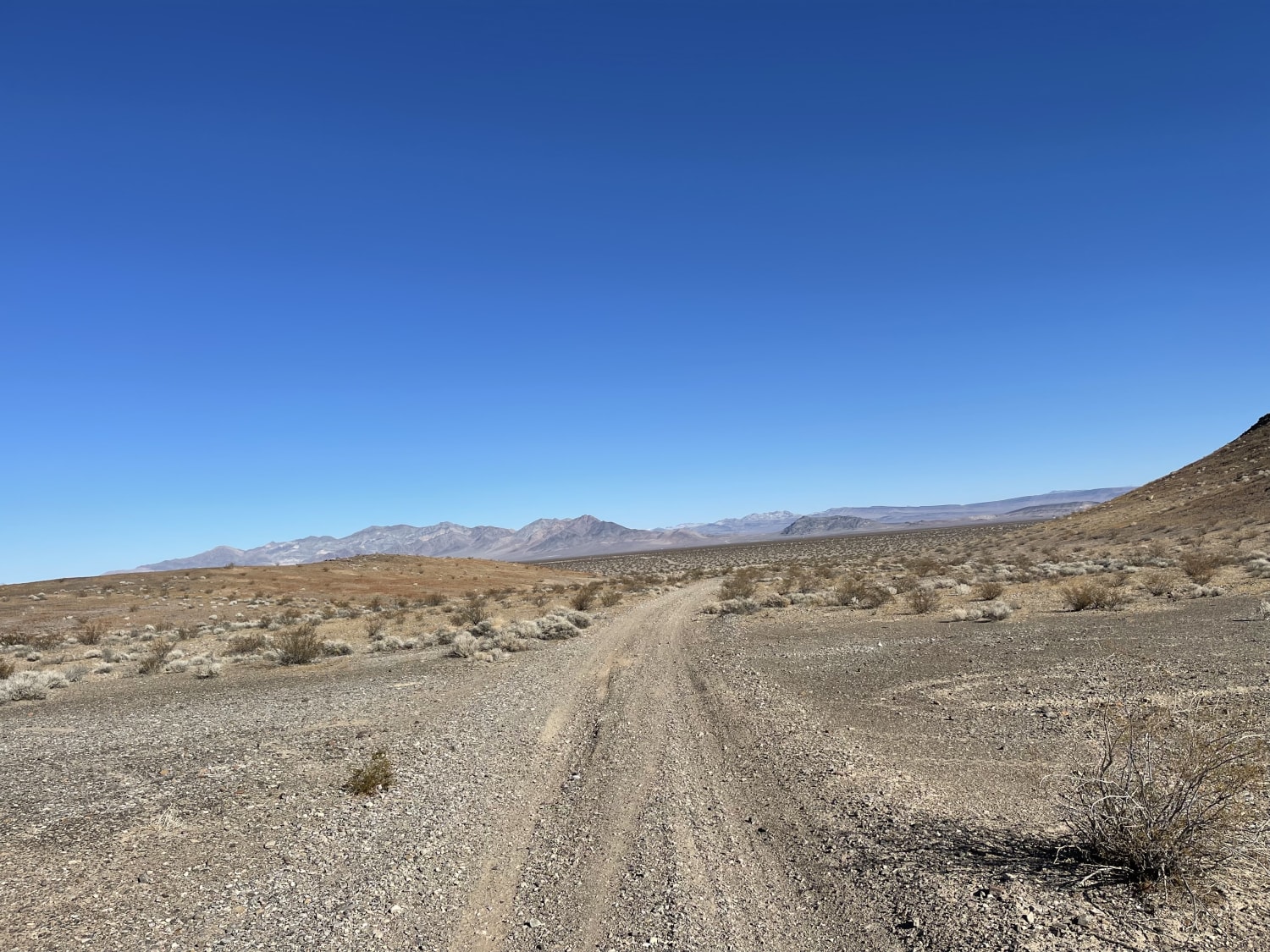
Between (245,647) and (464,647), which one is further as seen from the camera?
(245,647)

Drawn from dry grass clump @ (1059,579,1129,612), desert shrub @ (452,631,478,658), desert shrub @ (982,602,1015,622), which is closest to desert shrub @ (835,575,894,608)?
desert shrub @ (982,602,1015,622)

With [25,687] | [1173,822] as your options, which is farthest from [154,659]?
[1173,822]

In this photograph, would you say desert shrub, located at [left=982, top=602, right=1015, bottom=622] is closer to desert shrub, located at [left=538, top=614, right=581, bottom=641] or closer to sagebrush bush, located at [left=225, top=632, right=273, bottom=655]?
desert shrub, located at [left=538, top=614, right=581, bottom=641]

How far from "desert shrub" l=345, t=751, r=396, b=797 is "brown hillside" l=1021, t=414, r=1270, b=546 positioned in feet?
125

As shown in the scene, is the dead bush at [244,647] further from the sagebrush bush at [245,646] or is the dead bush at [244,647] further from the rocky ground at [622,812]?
the rocky ground at [622,812]

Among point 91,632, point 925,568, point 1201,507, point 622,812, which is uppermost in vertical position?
point 1201,507

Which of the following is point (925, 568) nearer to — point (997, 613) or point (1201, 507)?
point (1201, 507)

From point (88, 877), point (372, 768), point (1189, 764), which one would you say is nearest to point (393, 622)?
point (372, 768)

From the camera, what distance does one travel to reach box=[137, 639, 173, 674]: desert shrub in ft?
62.4

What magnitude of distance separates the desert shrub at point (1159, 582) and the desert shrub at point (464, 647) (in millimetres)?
20031

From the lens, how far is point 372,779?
323 inches

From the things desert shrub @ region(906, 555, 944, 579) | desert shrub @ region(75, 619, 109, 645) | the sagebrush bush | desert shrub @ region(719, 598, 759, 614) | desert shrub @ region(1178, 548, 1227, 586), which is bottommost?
desert shrub @ region(906, 555, 944, 579)

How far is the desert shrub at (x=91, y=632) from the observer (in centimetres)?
2622

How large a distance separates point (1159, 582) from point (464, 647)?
71.7 feet
